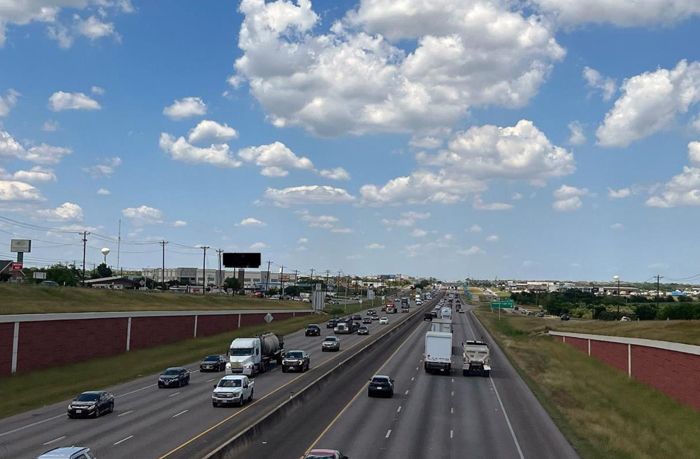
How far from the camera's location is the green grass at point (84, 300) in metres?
77.6

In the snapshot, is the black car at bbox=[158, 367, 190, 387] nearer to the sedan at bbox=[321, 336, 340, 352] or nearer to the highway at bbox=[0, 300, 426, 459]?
the highway at bbox=[0, 300, 426, 459]

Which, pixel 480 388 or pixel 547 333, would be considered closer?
pixel 480 388

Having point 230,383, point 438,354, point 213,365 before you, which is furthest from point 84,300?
point 230,383

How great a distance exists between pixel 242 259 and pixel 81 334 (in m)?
76.1

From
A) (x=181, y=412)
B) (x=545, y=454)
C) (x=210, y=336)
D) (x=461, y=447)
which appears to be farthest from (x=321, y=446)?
(x=210, y=336)

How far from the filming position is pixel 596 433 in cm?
3484

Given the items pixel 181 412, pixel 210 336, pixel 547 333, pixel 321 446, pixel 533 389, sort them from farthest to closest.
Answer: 1. pixel 547 333
2. pixel 210 336
3. pixel 533 389
4. pixel 181 412
5. pixel 321 446

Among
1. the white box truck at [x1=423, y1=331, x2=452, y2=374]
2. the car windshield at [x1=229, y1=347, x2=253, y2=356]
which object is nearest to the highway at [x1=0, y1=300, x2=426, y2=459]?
the car windshield at [x1=229, y1=347, x2=253, y2=356]

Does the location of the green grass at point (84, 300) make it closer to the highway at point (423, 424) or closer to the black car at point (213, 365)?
the black car at point (213, 365)

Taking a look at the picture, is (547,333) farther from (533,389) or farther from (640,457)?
(640,457)

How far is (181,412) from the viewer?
124 ft

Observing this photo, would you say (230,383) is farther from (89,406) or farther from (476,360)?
(476,360)

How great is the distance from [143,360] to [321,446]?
1743 inches

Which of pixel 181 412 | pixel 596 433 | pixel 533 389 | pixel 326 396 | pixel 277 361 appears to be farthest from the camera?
pixel 277 361
